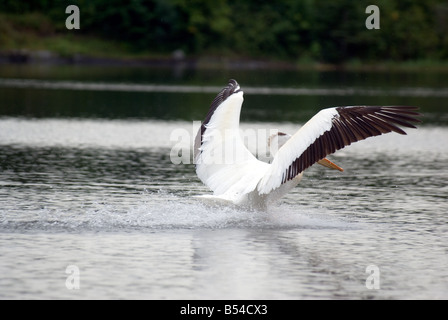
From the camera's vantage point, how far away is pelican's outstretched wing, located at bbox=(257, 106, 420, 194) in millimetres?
10359

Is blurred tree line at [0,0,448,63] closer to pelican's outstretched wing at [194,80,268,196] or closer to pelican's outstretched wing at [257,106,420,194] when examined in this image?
pelican's outstretched wing at [194,80,268,196]

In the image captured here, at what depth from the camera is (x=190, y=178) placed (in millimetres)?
15508

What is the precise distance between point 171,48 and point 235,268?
58642 millimetres

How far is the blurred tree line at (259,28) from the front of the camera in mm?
65750

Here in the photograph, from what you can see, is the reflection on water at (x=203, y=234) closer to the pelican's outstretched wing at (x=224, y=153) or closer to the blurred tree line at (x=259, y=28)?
the pelican's outstretched wing at (x=224, y=153)

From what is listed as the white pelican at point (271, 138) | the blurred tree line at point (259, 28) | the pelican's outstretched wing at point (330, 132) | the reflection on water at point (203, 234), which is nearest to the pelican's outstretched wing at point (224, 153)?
the white pelican at point (271, 138)

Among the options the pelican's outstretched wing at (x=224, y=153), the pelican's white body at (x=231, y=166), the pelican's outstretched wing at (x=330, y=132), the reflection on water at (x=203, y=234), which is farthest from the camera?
the pelican's outstretched wing at (x=224, y=153)

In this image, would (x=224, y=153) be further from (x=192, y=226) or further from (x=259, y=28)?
(x=259, y=28)

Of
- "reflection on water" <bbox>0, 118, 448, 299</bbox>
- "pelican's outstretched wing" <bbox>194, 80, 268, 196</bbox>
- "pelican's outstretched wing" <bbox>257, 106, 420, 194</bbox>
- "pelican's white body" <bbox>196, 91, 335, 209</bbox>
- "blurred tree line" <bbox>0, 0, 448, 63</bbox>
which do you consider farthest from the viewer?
"blurred tree line" <bbox>0, 0, 448, 63</bbox>

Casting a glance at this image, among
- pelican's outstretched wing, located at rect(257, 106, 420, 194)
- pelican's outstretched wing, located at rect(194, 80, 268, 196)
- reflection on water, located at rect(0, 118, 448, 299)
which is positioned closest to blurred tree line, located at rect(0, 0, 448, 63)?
reflection on water, located at rect(0, 118, 448, 299)

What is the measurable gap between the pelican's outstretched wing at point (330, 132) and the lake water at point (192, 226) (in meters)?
0.90

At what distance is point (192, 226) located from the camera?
440 inches

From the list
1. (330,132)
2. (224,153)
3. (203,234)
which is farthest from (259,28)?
(330,132)

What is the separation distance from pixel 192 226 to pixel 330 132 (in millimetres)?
1985
